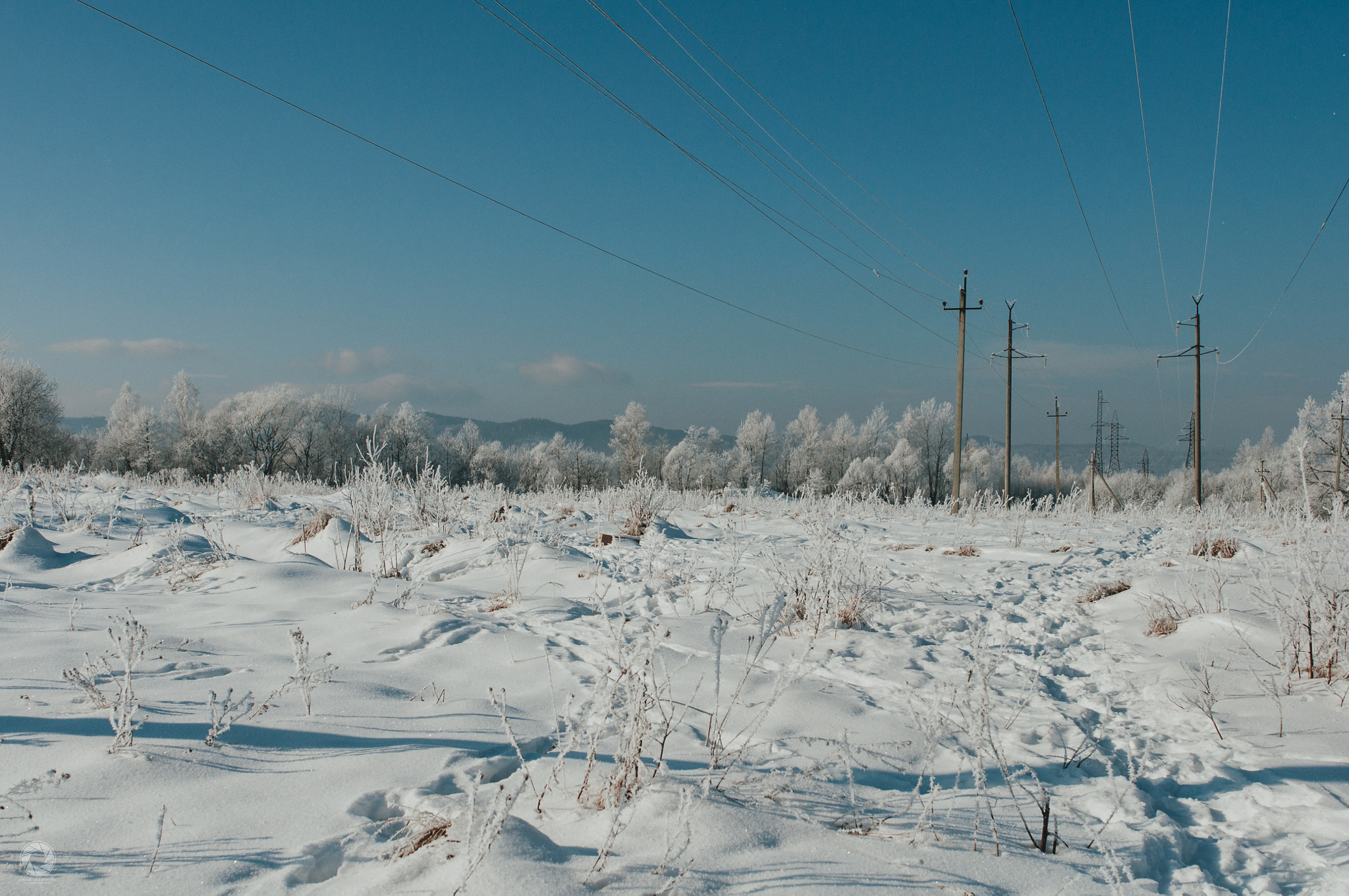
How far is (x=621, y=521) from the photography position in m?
10.3

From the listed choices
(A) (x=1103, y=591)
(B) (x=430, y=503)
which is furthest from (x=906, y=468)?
(B) (x=430, y=503)

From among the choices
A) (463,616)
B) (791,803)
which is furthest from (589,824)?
(463,616)

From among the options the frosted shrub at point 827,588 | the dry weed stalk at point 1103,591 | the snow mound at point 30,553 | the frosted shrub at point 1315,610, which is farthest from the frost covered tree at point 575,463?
the frosted shrub at point 1315,610

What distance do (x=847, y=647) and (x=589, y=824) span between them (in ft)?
9.38

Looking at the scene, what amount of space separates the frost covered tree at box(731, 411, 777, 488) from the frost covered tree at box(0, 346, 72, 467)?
46841 mm

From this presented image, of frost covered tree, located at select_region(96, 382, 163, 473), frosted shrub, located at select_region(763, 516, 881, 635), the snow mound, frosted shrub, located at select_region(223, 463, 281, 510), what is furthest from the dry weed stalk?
frost covered tree, located at select_region(96, 382, 163, 473)

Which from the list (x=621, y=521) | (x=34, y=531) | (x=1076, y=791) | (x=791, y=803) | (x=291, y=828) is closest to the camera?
(x=291, y=828)

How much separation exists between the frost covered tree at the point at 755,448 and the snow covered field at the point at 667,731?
176ft

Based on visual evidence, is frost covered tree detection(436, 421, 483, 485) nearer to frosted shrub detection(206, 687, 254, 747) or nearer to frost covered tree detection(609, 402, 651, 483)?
frost covered tree detection(609, 402, 651, 483)

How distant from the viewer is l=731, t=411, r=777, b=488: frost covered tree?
6034 centimetres

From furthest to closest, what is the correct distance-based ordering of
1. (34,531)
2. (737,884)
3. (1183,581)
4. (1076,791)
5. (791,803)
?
(34,531)
(1183,581)
(1076,791)
(791,803)
(737,884)

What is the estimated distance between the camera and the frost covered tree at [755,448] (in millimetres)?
60344

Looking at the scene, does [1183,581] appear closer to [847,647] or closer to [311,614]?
[847,647]

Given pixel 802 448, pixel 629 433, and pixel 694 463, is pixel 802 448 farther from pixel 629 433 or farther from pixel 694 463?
pixel 629 433
